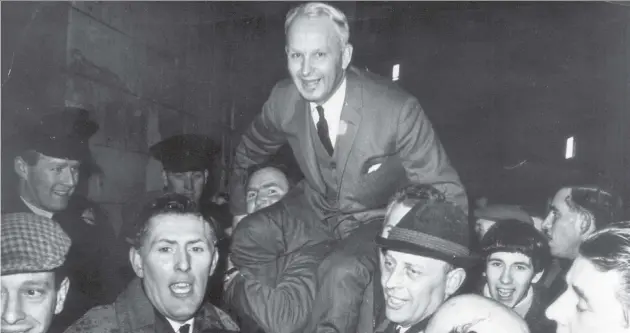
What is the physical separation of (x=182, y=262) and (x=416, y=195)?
0.66m

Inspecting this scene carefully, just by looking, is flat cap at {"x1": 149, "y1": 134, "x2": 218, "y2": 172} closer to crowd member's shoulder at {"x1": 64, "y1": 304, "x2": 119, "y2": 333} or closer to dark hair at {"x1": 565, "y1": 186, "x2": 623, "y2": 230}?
crowd member's shoulder at {"x1": 64, "y1": 304, "x2": 119, "y2": 333}

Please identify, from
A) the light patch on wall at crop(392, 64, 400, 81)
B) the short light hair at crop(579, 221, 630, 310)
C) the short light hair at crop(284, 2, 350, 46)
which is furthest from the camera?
the light patch on wall at crop(392, 64, 400, 81)

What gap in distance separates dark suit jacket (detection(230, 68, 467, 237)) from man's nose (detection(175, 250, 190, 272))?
407mm

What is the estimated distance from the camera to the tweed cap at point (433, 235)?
1406mm

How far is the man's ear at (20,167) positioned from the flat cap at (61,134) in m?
0.04

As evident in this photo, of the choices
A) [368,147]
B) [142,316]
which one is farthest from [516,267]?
[142,316]

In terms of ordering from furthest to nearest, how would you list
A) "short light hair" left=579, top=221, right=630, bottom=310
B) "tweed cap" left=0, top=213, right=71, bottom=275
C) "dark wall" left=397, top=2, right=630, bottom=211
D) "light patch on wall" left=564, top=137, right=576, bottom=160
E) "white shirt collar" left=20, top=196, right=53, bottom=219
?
"light patch on wall" left=564, top=137, right=576, bottom=160 → "dark wall" left=397, top=2, right=630, bottom=211 → "white shirt collar" left=20, top=196, right=53, bottom=219 → "tweed cap" left=0, top=213, right=71, bottom=275 → "short light hair" left=579, top=221, right=630, bottom=310

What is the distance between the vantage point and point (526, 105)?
3.25 meters

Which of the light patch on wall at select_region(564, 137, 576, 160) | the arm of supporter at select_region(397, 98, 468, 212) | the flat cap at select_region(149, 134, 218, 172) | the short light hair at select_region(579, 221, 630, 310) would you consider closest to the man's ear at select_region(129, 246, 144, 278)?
the flat cap at select_region(149, 134, 218, 172)

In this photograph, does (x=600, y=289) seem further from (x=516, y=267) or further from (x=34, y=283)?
(x=34, y=283)

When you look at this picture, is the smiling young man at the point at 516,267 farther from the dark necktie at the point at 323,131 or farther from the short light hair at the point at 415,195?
the dark necktie at the point at 323,131

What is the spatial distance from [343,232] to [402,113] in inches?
15.2

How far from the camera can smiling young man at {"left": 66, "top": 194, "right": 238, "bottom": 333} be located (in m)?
1.56

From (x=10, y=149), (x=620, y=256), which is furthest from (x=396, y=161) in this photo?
(x=10, y=149)
